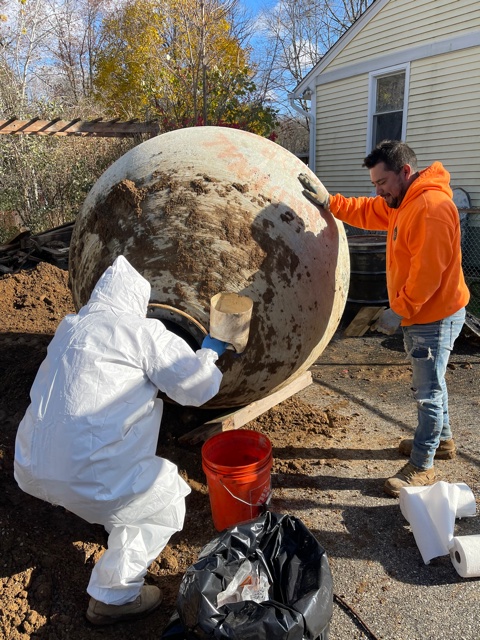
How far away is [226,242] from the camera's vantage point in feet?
9.51

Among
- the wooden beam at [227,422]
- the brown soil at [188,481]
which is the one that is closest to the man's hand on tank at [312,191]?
the wooden beam at [227,422]

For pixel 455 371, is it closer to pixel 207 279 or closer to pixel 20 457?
pixel 207 279

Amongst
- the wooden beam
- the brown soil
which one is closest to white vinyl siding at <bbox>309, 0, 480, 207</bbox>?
the brown soil

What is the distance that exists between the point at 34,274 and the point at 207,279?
4.74 m

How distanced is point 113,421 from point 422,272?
1885mm

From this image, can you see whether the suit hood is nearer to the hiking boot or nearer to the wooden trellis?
the hiking boot

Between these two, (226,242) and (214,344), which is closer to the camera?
(214,344)

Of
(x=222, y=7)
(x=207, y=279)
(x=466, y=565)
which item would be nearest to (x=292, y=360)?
A: (x=207, y=279)

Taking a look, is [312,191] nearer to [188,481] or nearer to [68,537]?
[188,481]

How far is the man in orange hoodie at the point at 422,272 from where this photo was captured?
285cm

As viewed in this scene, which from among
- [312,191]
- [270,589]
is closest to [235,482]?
[270,589]

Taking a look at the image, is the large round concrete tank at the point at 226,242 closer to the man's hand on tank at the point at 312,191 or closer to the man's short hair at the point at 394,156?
the man's hand on tank at the point at 312,191

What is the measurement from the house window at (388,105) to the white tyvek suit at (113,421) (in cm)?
1000

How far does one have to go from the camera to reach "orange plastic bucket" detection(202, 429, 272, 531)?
2689 mm
